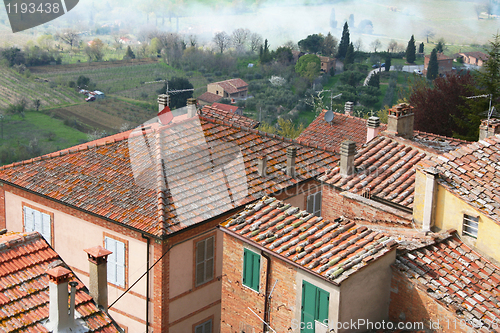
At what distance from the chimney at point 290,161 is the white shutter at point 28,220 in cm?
759

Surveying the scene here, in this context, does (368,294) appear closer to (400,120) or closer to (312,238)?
(312,238)

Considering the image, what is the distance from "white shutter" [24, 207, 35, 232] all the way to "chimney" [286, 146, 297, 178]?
24.9 ft

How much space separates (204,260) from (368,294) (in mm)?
5057

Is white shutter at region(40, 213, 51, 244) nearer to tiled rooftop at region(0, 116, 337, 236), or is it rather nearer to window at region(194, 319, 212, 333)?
tiled rooftop at region(0, 116, 337, 236)

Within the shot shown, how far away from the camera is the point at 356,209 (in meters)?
15.4

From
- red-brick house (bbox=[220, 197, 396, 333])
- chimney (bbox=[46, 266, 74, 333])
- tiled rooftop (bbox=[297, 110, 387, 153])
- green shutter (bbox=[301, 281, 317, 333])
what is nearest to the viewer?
chimney (bbox=[46, 266, 74, 333])

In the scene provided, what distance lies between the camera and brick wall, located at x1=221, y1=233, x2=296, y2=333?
1118 cm

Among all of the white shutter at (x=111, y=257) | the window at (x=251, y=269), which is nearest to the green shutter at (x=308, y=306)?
the window at (x=251, y=269)

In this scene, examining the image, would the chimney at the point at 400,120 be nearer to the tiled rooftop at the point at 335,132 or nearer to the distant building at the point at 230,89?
the tiled rooftop at the point at 335,132

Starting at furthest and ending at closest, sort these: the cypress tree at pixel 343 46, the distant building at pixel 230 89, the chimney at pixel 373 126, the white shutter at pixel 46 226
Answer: the cypress tree at pixel 343 46 → the distant building at pixel 230 89 → the chimney at pixel 373 126 → the white shutter at pixel 46 226

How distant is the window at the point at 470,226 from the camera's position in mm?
12164

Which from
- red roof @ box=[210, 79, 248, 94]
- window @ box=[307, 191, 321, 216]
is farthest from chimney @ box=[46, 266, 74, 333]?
red roof @ box=[210, 79, 248, 94]

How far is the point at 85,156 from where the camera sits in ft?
55.2

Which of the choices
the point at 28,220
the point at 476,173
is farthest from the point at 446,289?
the point at 28,220
